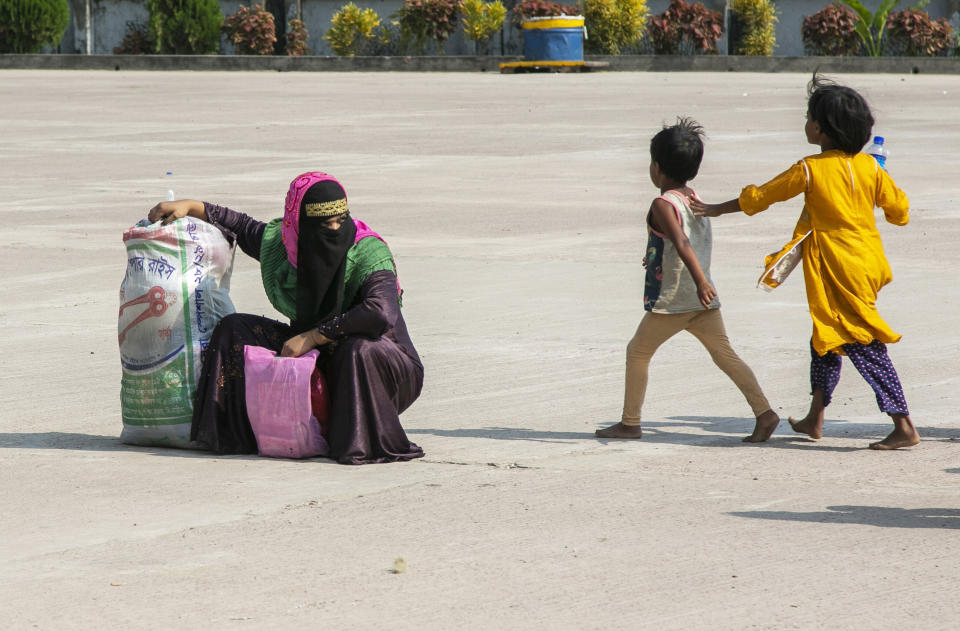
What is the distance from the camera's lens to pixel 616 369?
307 inches

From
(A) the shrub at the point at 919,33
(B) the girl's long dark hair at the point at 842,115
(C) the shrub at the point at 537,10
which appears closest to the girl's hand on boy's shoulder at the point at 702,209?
(B) the girl's long dark hair at the point at 842,115

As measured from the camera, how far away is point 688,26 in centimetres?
4103

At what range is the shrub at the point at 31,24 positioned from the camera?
42.8 m

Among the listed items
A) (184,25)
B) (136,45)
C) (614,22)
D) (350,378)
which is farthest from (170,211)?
(136,45)

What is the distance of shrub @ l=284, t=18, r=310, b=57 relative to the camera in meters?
43.8

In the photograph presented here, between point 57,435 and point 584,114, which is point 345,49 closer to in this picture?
point 584,114

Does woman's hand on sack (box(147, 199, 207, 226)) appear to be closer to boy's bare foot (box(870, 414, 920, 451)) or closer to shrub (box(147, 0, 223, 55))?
boy's bare foot (box(870, 414, 920, 451))

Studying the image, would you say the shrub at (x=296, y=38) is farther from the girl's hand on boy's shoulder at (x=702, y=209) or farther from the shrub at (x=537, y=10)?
the girl's hand on boy's shoulder at (x=702, y=209)

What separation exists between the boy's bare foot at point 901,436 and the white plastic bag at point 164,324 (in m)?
2.65

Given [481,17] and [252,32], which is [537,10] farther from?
[252,32]

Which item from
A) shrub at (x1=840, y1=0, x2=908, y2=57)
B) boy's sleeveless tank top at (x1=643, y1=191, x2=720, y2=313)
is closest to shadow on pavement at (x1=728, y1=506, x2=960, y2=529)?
boy's sleeveless tank top at (x1=643, y1=191, x2=720, y2=313)

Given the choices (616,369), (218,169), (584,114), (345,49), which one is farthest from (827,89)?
(345,49)

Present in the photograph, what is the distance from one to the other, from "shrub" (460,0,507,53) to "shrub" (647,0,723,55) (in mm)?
3931

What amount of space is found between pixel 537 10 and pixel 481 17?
2075 mm
